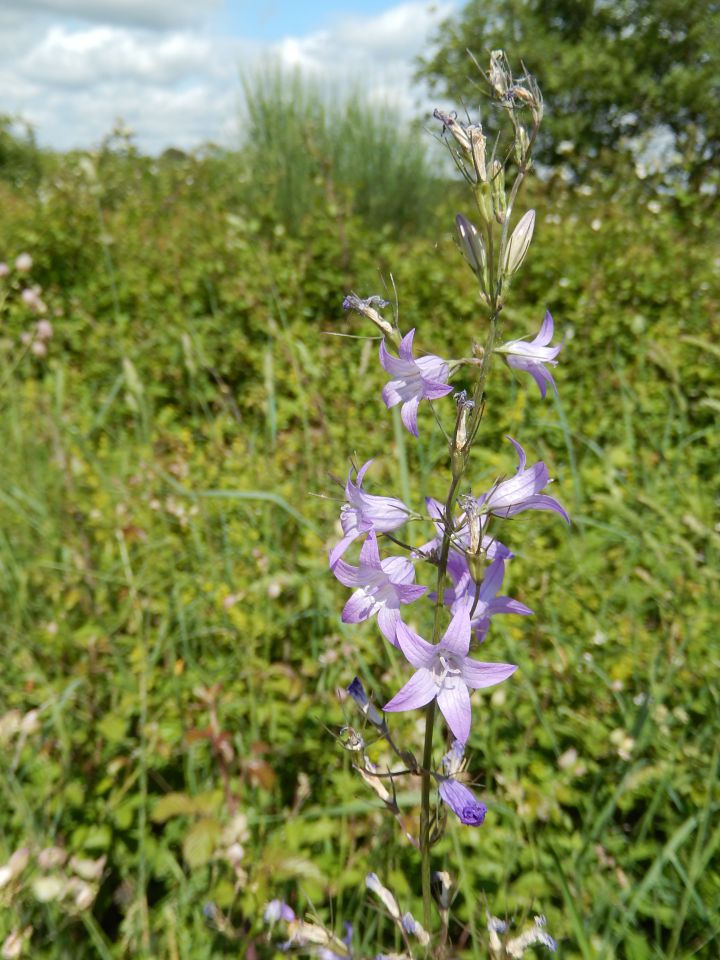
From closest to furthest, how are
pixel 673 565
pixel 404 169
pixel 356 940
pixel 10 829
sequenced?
pixel 356 940 → pixel 10 829 → pixel 673 565 → pixel 404 169

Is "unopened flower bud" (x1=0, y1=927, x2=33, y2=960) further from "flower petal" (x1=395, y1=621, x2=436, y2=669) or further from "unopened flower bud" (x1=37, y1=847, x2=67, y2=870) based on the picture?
"flower petal" (x1=395, y1=621, x2=436, y2=669)

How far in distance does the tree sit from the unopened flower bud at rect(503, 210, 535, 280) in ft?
61.7

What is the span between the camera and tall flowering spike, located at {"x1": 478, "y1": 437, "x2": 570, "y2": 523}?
2.46ft

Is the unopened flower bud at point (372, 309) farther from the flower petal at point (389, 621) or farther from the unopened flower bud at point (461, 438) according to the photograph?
the flower petal at point (389, 621)

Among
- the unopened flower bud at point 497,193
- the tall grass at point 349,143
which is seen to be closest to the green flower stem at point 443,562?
the unopened flower bud at point 497,193

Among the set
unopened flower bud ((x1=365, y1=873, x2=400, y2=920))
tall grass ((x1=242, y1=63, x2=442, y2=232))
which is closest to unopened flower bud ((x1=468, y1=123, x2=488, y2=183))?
unopened flower bud ((x1=365, y1=873, x2=400, y2=920))

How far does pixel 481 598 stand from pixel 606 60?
20.9m

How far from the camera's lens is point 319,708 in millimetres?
1887

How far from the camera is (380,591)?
81cm

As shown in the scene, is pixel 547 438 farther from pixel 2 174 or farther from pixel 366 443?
pixel 2 174

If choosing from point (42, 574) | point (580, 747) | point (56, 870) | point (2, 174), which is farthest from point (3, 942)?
point (2, 174)

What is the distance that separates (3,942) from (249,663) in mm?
772

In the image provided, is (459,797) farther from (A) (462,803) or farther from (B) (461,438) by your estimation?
(B) (461,438)

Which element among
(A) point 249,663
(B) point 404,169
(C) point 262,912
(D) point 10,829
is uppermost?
(B) point 404,169
